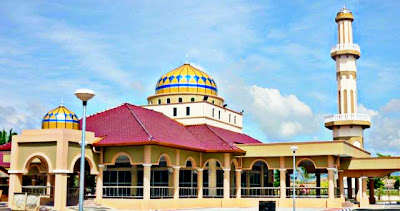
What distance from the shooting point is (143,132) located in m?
32.1

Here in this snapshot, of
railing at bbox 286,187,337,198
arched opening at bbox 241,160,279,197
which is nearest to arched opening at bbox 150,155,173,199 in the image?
arched opening at bbox 241,160,279,197

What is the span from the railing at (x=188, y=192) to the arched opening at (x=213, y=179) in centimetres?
96

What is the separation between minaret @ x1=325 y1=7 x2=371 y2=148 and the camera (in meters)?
44.7

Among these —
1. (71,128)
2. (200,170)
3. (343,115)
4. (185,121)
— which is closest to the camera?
(71,128)

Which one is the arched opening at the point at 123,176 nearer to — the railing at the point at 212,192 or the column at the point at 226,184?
the railing at the point at 212,192

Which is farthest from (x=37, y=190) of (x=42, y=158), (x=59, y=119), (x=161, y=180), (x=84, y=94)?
(x=84, y=94)

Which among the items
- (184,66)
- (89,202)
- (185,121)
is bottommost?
(89,202)

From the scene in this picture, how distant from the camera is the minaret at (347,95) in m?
44.7

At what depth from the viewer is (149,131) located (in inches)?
1278

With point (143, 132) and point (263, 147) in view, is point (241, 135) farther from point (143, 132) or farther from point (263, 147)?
point (143, 132)

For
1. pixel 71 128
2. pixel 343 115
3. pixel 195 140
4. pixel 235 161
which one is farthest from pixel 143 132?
pixel 343 115

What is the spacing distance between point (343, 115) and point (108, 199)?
22.3 m

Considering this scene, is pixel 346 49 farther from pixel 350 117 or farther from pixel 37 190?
pixel 37 190

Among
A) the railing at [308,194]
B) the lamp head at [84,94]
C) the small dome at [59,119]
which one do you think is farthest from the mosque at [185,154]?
the lamp head at [84,94]
